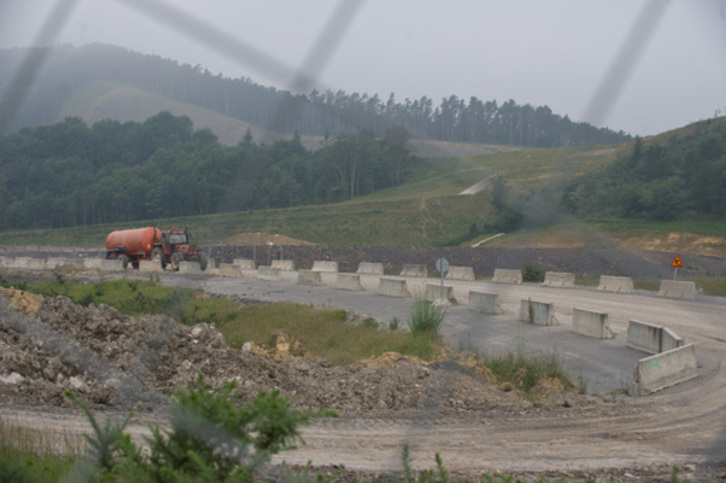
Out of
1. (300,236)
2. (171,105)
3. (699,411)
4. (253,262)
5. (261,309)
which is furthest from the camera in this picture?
(300,236)

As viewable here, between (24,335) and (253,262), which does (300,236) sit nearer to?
(253,262)

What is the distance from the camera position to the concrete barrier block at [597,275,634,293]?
28.1m

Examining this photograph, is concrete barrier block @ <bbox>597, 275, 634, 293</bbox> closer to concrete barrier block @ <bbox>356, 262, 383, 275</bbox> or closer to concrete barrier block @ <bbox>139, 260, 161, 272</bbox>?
concrete barrier block @ <bbox>356, 262, 383, 275</bbox>

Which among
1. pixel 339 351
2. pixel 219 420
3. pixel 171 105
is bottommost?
pixel 339 351

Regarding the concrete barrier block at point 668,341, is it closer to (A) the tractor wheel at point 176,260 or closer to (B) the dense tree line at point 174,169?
(B) the dense tree line at point 174,169

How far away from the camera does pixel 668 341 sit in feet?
46.7

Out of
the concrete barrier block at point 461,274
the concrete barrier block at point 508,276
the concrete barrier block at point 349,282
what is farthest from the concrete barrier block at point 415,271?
the concrete barrier block at point 349,282

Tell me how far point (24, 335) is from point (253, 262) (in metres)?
32.1

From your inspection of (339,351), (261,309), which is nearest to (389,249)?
(261,309)

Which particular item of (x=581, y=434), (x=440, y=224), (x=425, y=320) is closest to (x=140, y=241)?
(x=440, y=224)

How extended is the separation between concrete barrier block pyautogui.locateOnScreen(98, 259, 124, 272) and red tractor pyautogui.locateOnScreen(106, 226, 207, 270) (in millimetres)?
302

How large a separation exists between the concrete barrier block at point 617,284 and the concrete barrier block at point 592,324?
11865mm

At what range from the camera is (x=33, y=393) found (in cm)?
963

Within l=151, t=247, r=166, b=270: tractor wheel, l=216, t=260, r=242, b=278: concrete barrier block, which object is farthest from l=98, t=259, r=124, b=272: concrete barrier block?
l=216, t=260, r=242, b=278: concrete barrier block
